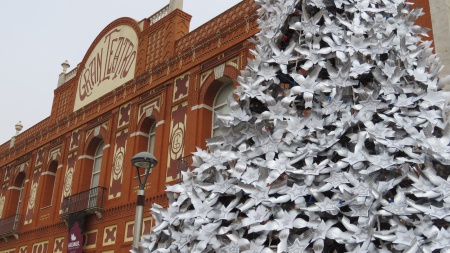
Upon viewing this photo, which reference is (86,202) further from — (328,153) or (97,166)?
(328,153)

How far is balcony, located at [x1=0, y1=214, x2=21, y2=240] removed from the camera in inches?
917

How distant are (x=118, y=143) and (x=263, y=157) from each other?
1527 cm

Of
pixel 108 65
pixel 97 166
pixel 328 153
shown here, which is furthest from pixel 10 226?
pixel 328 153

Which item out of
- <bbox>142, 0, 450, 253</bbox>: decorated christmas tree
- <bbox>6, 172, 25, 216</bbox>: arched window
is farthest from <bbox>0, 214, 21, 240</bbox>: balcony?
<bbox>142, 0, 450, 253</bbox>: decorated christmas tree

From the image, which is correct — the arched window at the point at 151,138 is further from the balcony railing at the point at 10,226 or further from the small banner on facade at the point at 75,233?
the balcony railing at the point at 10,226

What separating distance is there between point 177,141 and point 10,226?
482 inches

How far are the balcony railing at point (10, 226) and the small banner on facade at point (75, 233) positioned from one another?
5661 millimetres

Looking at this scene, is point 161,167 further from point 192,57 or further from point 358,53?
point 358,53

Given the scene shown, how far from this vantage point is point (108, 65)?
21094 millimetres

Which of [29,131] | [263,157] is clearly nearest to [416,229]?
[263,157]

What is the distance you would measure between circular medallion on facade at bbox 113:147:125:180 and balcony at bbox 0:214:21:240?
778cm

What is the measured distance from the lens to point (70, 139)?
2184 cm

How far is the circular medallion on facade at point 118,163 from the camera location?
18.1 m

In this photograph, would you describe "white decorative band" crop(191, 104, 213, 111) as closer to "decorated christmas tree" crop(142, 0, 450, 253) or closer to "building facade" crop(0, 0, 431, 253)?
"building facade" crop(0, 0, 431, 253)
